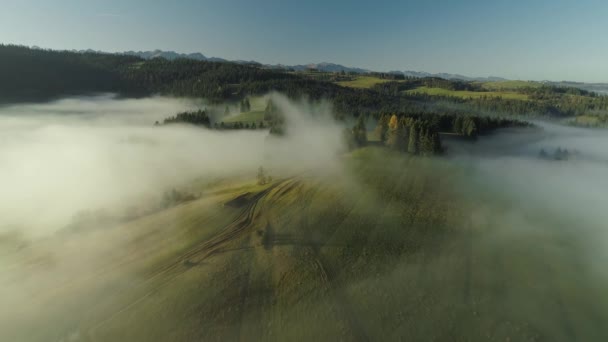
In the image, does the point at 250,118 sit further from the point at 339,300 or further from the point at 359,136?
the point at 339,300

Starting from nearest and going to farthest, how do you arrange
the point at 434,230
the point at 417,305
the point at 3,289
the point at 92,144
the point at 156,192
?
the point at 417,305, the point at 3,289, the point at 434,230, the point at 156,192, the point at 92,144

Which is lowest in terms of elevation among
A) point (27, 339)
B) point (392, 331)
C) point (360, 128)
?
point (27, 339)

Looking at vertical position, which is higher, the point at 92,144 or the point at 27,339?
the point at 92,144

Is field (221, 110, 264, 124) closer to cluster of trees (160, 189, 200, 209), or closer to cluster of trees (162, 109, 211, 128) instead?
Result: cluster of trees (162, 109, 211, 128)

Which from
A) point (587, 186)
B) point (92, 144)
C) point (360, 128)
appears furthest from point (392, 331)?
point (92, 144)

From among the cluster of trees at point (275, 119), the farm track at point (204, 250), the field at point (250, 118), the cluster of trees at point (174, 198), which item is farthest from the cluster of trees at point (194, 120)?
the farm track at point (204, 250)

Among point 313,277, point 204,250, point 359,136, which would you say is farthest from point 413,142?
point 204,250

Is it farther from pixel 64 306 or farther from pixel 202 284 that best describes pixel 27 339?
pixel 202 284

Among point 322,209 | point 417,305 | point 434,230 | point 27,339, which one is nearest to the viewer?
point 27,339
